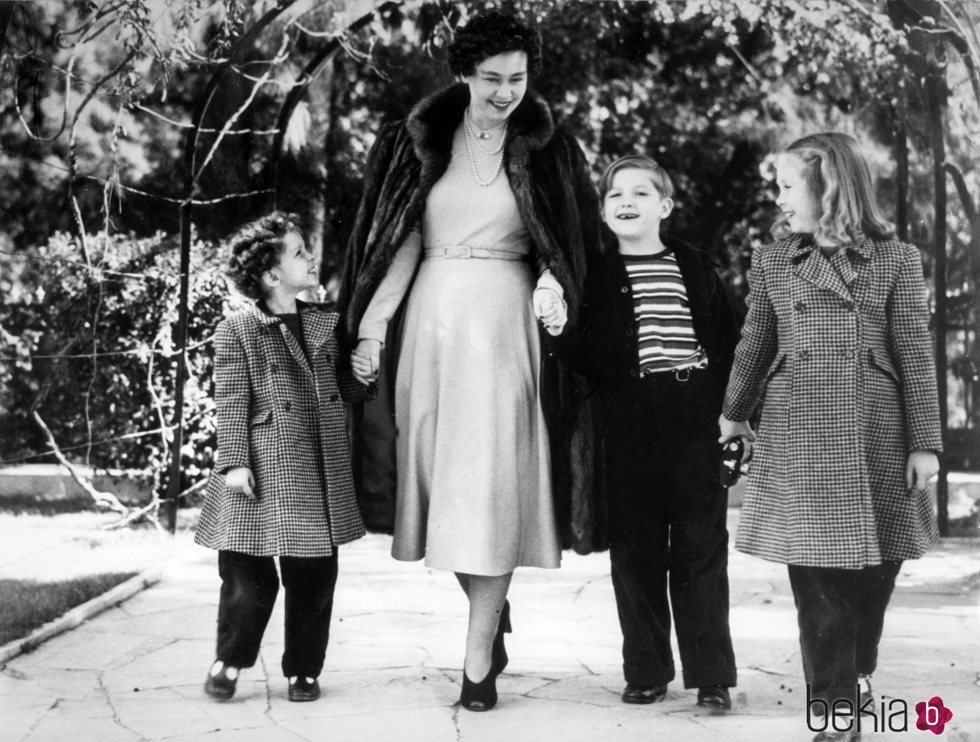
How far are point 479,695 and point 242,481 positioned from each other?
901 millimetres

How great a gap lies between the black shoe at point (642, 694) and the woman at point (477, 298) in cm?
39

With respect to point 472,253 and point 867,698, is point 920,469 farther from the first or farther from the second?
point 472,253

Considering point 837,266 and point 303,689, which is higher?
point 837,266

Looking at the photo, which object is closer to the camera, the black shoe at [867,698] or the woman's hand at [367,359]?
the black shoe at [867,698]

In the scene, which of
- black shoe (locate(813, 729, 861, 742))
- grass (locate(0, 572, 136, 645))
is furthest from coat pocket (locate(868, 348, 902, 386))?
grass (locate(0, 572, 136, 645))

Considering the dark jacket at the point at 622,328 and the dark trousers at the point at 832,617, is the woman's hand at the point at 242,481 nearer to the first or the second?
the dark jacket at the point at 622,328

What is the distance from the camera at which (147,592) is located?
5008 mm

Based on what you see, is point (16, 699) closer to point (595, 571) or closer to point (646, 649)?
point (646, 649)

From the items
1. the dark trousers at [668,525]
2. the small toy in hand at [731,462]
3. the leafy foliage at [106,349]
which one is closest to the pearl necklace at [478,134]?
the dark trousers at [668,525]

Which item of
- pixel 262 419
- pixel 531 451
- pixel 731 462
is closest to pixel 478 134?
pixel 531 451

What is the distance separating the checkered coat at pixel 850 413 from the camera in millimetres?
3182

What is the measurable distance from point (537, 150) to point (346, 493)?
3.77 feet

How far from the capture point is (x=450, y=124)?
144 inches

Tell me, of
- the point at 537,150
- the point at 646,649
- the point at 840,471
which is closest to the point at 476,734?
the point at 646,649
